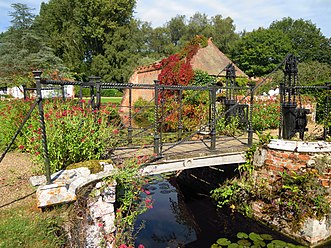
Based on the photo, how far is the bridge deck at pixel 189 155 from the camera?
16.0 ft

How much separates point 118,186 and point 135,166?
454 millimetres

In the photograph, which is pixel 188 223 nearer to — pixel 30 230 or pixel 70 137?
pixel 70 137

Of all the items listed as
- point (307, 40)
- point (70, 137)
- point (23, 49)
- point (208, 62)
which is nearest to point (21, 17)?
point (23, 49)

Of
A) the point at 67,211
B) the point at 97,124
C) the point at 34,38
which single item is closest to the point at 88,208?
the point at 67,211

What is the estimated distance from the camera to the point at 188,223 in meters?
5.82

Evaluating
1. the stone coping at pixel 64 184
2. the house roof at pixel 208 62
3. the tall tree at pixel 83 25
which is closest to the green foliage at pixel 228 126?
the stone coping at pixel 64 184

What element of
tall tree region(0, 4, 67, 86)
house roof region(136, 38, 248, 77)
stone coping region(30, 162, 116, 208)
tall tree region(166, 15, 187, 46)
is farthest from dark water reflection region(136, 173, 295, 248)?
tall tree region(166, 15, 187, 46)

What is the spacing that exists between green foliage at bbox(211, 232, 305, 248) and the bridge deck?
141cm

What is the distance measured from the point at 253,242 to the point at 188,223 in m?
1.55

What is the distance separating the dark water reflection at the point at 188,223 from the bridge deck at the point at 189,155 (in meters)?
0.91

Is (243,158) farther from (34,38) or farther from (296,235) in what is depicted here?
(34,38)

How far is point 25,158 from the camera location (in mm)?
5570

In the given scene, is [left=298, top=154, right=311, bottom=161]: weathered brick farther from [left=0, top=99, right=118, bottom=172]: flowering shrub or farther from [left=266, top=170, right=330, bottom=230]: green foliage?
[left=0, top=99, right=118, bottom=172]: flowering shrub

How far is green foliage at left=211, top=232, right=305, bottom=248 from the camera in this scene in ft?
14.8
